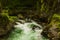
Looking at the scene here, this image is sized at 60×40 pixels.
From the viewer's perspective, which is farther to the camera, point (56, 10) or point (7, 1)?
point (7, 1)

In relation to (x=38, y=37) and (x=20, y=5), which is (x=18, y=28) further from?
(x=20, y=5)

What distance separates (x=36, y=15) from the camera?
25.5m

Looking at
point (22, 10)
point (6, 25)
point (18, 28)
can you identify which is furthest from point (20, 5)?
point (6, 25)

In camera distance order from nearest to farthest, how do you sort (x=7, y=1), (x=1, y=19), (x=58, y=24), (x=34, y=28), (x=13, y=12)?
(x=58, y=24) → (x=1, y=19) → (x=34, y=28) → (x=13, y=12) → (x=7, y=1)

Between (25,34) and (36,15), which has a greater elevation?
(25,34)

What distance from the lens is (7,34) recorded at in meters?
16.0

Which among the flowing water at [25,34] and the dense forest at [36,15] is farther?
the flowing water at [25,34]

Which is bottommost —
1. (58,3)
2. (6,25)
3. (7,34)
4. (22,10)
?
(22,10)

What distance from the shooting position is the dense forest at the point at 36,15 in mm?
14807

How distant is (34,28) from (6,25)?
3994 millimetres

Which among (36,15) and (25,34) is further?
(36,15)

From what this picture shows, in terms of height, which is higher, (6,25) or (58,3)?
(58,3)

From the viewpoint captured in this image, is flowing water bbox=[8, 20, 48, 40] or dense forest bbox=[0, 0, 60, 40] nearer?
dense forest bbox=[0, 0, 60, 40]

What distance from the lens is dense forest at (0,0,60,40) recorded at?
14.8 m
